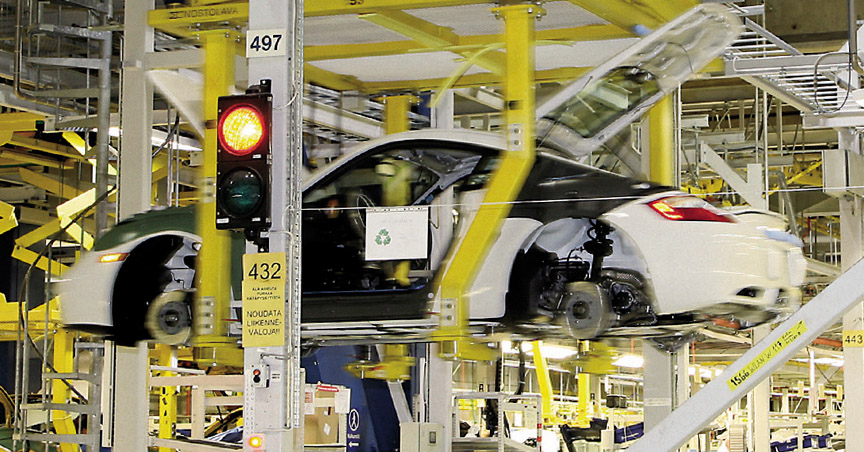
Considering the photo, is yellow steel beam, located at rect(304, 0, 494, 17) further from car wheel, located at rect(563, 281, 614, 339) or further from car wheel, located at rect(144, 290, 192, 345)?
car wheel, located at rect(144, 290, 192, 345)

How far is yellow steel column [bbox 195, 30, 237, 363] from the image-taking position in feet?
23.8

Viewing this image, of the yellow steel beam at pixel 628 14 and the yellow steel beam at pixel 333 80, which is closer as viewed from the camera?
the yellow steel beam at pixel 628 14

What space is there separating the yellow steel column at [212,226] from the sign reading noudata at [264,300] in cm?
179

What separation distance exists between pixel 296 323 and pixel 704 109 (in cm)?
1240

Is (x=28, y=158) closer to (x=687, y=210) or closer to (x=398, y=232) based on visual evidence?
(x=398, y=232)

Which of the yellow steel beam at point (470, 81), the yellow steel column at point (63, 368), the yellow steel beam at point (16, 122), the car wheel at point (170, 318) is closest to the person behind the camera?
the car wheel at point (170, 318)

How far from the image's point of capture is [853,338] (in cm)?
1452

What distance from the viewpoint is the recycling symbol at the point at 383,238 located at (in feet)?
21.8

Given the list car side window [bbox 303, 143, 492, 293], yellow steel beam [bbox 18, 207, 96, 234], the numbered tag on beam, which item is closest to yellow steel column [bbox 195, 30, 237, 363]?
car side window [bbox 303, 143, 492, 293]

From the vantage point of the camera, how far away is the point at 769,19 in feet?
39.3

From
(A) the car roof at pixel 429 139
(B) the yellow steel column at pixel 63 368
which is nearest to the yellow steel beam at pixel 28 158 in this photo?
(B) the yellow steel column at pixel 63 368

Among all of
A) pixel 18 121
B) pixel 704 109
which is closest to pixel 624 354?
pixel 18 121

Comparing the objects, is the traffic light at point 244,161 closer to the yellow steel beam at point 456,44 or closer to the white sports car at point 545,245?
the white sports car at point 545,245

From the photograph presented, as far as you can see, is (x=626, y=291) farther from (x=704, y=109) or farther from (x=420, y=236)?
(x=704, y=109)
